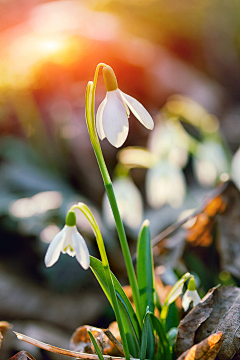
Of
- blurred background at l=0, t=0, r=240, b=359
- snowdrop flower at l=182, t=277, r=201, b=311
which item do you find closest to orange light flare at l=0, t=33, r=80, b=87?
blurred background at l=0, t=0, r=240, b=359

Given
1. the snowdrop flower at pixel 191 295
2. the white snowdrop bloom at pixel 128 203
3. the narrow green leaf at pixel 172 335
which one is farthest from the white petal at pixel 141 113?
the white snowdrop bloom at pixel 128 203

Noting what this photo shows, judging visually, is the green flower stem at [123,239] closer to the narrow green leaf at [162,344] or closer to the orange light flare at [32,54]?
the narrow green leaf at [162,344]

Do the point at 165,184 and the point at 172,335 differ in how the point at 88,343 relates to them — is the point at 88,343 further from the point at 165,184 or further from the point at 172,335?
the point at 165,184

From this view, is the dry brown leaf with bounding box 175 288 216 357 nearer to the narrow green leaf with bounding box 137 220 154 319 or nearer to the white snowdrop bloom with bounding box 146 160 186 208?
the narrow green leaf with bounding box 137 220 154 319

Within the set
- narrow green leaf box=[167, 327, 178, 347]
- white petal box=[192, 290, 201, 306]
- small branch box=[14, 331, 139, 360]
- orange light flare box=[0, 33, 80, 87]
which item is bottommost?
narrow green leaf box=[167, 327, 178, 347]

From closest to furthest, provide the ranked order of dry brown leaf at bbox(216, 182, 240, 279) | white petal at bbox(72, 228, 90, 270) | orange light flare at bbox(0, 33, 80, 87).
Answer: white petal at bbox(72, 228, 90, 270) → dry brown leaf at bbox(216, 182, 240, 279) → orange light flare at bbox(0, 33, 80, 87)

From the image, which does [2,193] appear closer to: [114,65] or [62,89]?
[62,89]
